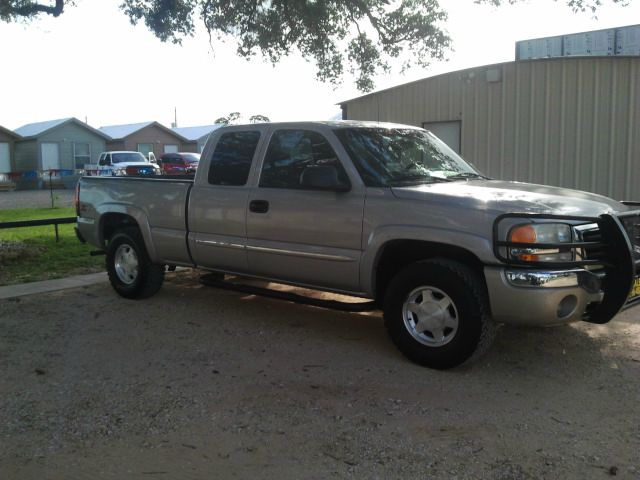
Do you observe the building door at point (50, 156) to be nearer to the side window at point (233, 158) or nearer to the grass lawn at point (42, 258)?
the grass lawn at point (42, 258)

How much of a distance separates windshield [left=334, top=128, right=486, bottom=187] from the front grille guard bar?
1139mm

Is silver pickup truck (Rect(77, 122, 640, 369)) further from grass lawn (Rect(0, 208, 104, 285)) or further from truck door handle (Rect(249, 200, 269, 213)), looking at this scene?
grass lawn (Rect(0, 208, 104, 285))

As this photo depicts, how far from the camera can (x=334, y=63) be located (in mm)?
16375

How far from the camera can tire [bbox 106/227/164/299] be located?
6879 mm

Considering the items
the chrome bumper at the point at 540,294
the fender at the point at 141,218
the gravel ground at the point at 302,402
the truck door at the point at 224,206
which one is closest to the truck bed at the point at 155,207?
the fender at the point at 141,218

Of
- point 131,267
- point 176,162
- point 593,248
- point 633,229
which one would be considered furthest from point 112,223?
point 176,162

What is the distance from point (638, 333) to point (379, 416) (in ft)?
9.77

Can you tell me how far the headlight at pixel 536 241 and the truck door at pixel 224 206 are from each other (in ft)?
8.26

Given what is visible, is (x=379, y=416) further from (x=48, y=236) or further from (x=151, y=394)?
(x=48, y=236)

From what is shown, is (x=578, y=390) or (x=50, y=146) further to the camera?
(x=50, y=146)

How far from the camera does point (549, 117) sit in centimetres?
1136

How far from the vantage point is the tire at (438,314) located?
14.5 feet

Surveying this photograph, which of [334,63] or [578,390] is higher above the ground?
[334,63]

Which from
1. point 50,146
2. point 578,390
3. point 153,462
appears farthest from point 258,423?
point 50,146
